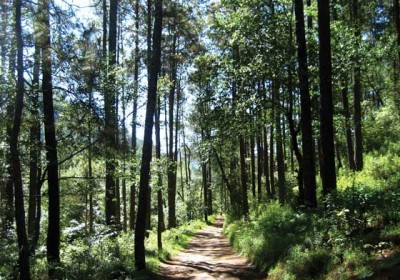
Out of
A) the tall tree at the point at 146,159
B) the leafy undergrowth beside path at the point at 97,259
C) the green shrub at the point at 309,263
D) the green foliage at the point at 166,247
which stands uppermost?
the tall tree at the point at 146,159

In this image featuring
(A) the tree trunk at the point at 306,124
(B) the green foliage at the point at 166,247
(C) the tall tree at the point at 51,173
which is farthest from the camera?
(B) the green foliage at the point at 166,247

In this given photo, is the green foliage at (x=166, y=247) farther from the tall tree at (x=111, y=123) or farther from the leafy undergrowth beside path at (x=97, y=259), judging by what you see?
the tall tree at (x=111, y=123)

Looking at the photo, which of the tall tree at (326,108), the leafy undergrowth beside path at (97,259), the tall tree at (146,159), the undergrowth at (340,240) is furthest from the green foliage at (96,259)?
the tall tree at (326,108)

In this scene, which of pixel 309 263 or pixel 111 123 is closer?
pixel 309 263

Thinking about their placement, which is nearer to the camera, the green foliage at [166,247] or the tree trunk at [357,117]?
the green foliage at [166,247]

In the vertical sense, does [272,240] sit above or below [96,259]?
above

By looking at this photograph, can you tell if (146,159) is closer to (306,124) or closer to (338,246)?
(306,124)

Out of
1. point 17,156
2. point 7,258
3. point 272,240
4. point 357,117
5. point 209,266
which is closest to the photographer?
point 17,156

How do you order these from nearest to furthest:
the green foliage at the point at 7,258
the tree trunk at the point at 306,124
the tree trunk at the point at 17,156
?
the tree trunk at the point at 17,156
the green foliage at the point at 7,258
the tree trunk at the point at 306,124

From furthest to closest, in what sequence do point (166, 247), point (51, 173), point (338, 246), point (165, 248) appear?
point (166, 247) → point (165, 248) → point (51, 173) → point (338, 246)

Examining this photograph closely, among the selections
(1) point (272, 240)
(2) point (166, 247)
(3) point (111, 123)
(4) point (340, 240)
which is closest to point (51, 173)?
(3) point (111, 123)

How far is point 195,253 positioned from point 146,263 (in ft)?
16.4

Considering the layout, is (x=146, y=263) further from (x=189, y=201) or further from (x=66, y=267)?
(x=189, y=201)

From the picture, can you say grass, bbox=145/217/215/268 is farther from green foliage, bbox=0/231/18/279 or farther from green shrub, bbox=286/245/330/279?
green shrub, bbox=286/245/330/279
